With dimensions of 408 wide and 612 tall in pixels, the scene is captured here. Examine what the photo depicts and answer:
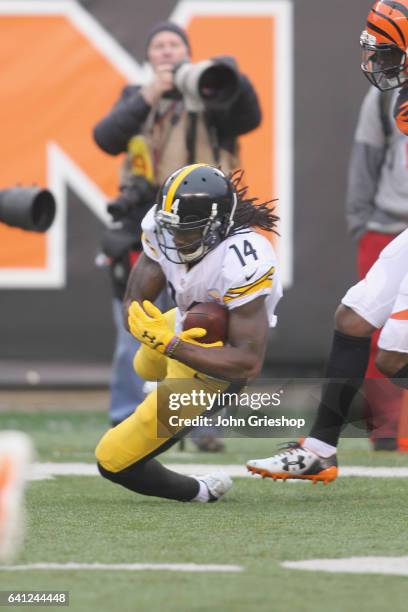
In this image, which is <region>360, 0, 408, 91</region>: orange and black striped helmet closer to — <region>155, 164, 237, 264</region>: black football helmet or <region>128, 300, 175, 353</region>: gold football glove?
<region>155, 164, 237, 264</region>: black football helmet

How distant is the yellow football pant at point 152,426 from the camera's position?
4070mm

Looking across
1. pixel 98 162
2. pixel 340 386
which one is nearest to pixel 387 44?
pixel 340 386

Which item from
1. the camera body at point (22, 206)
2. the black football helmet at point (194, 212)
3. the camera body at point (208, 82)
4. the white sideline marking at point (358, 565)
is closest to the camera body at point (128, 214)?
the camera body at point (208, 82)

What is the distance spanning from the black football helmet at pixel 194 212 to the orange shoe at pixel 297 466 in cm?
67

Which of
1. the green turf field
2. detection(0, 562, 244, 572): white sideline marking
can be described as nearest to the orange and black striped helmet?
the green turf field

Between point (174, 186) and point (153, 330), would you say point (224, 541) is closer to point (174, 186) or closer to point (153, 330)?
point (153, 330)

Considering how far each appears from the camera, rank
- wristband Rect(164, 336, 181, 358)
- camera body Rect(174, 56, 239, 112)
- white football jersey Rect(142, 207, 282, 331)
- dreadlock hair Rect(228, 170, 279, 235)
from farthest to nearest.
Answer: camera body Rect(174, 56, 239, 112)
dreadlock hair Rect(228, 170, 279, 235)
white football jersey Rect(142, 207, 282, 331)
wristband Rect(164, 336, 181, 358)

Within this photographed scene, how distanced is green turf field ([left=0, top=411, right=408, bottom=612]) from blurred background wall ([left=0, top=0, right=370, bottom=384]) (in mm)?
2183

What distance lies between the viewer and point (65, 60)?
24.7 ft

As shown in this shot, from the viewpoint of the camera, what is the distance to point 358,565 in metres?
3.08

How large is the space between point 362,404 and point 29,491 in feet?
3.69

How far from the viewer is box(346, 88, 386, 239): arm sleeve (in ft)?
19.2

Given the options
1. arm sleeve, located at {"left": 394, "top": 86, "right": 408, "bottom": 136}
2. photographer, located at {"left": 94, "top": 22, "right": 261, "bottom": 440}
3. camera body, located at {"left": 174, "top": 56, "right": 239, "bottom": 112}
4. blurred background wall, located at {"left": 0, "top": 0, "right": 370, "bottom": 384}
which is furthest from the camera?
blurred background wall, located at {"left": 0, "top": 0, "right": 370, "bottom": 384}

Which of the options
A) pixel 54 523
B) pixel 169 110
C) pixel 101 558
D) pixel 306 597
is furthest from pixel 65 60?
pixel 306 597
